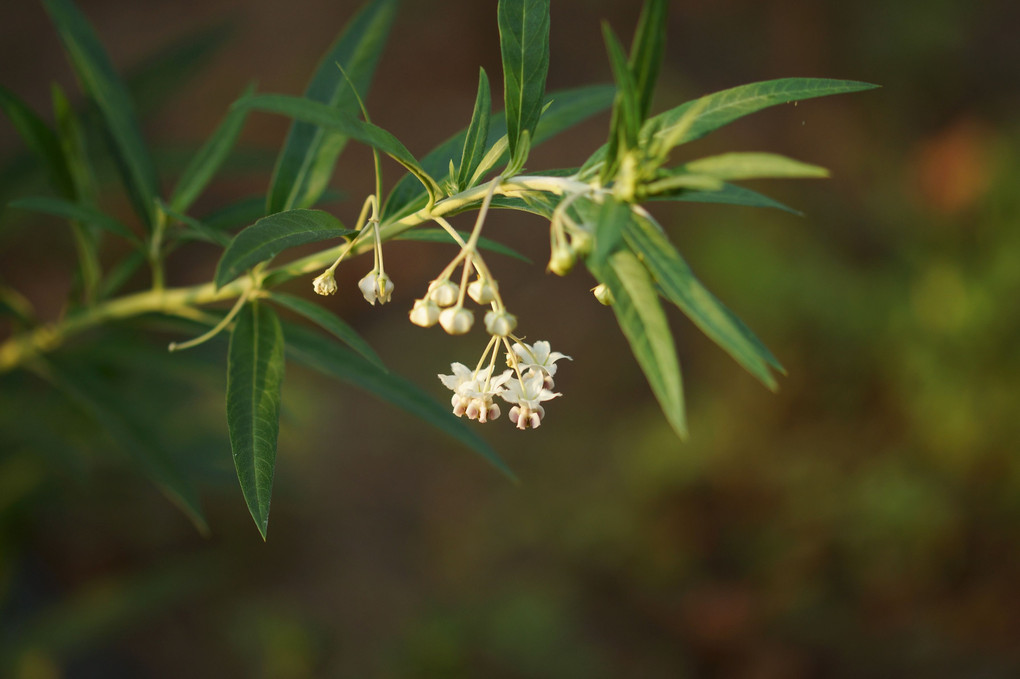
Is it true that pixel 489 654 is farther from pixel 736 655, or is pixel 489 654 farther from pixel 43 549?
pixel 43 549

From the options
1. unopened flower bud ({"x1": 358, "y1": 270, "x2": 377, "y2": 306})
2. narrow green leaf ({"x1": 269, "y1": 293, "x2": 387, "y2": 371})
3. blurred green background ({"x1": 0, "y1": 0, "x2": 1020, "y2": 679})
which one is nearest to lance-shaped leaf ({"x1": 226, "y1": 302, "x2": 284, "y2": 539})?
narrow green leaf ({"x1": 269, "y1": 293, "x2": 387, "y2": 371})

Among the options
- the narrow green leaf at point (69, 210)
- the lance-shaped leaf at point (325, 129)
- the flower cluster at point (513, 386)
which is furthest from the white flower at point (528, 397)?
the narrow green leaf at point (69, 210)

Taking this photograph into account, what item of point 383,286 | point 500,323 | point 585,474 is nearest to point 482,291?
point 500,323

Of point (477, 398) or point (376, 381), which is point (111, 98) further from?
point (477, 398)

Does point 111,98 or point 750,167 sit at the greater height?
point 111,98

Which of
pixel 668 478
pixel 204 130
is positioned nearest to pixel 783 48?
pixel 668 478

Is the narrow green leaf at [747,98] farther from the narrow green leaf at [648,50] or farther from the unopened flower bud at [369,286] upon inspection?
the unopened flower bud at [369,286]

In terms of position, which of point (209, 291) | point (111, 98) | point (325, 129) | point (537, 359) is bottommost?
point (537, 359)

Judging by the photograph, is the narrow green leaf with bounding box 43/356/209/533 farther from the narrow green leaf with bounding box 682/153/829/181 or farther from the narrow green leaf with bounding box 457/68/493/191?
the narrow green leaf with bounding box 682/153/829/181

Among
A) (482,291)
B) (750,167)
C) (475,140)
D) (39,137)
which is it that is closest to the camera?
(750,167)
